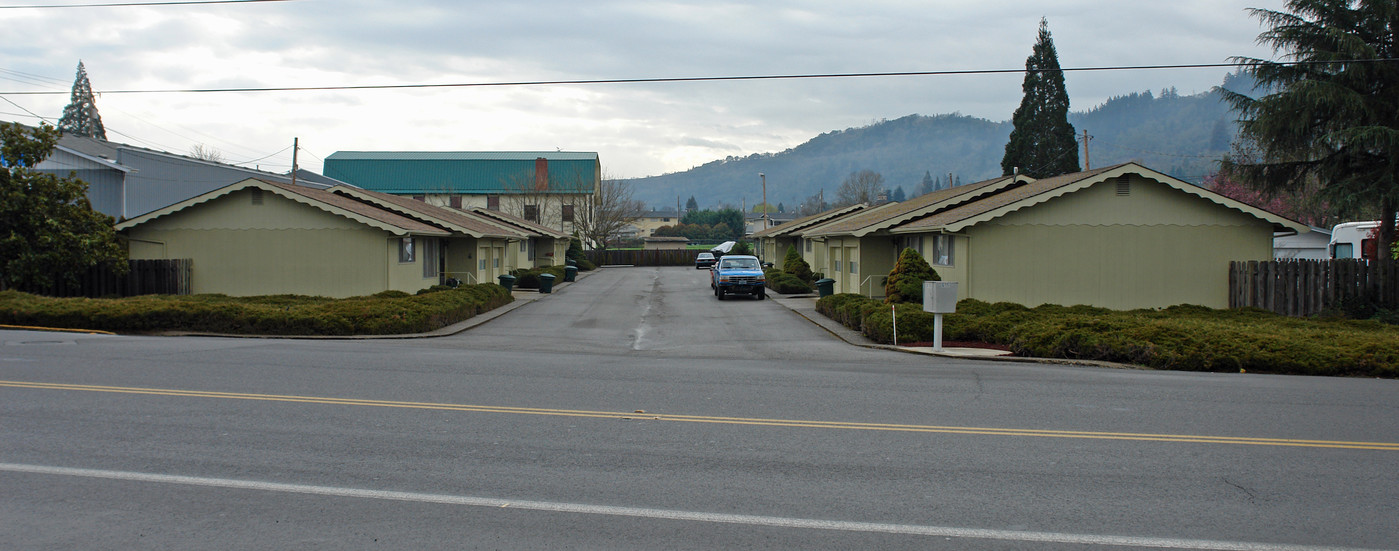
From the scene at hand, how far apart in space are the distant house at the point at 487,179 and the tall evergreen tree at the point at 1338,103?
60.3 meters

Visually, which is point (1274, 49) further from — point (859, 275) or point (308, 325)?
point (308, 325)

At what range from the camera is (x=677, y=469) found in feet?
24.0

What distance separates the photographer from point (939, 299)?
57.6ft

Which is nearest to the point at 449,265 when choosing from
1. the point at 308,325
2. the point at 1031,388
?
the point at 308,325

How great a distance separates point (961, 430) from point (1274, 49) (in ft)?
77.0

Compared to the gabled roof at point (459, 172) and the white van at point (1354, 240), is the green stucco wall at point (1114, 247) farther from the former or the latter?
the gabled roof at point (459, 172)

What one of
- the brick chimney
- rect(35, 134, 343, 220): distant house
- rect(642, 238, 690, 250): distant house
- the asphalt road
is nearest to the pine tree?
the brick chimney

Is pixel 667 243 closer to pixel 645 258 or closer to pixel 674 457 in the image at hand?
pixel 645 258

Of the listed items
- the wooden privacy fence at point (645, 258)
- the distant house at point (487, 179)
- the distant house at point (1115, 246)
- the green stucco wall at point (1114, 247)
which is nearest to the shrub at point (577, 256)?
the wooden privacy fence at point (645, 258)

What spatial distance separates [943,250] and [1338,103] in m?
11.3

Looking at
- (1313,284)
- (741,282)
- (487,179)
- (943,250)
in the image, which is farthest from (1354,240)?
(487,179)

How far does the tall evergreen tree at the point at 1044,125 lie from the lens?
53.5 metres

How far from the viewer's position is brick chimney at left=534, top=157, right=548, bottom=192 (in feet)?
264

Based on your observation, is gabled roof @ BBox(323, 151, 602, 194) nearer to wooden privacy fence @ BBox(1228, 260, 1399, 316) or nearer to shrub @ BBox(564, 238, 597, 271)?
shrub @ BBox(564, 238, 597, 271)
